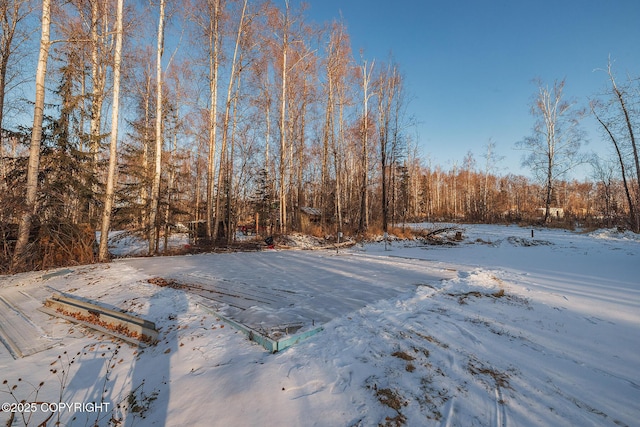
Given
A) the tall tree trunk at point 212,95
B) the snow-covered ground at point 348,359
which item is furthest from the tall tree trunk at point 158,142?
the snow-covered ground at point 348,359

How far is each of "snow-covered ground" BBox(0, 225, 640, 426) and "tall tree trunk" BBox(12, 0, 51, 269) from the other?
9.03 feet

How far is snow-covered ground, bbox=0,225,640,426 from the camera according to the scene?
205cm

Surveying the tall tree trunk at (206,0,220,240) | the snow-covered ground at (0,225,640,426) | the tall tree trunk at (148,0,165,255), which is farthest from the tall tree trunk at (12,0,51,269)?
the tall tree trunk at (206,0,220,240)

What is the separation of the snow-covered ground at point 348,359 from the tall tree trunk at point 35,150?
275 centimetres

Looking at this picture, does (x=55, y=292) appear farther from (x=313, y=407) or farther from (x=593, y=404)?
(x=593, y=404)

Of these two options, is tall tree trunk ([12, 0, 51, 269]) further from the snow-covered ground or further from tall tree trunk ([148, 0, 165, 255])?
tall tree trunk ([148, 0, 165, 255])

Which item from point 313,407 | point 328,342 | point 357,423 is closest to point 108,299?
point 328,342

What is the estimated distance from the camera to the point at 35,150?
24.5ft

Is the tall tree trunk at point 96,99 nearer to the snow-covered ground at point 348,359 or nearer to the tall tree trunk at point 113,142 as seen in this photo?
the tall tree trunk at point 113,142

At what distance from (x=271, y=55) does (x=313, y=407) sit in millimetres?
18373

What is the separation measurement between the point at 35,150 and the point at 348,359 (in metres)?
10.4

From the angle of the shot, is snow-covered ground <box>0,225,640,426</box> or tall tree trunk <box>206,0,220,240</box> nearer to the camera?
→ snow-covered ground <box>0,225,640,426</box>

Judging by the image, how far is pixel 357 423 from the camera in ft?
6.19

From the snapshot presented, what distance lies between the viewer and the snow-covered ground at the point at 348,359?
2.05m
